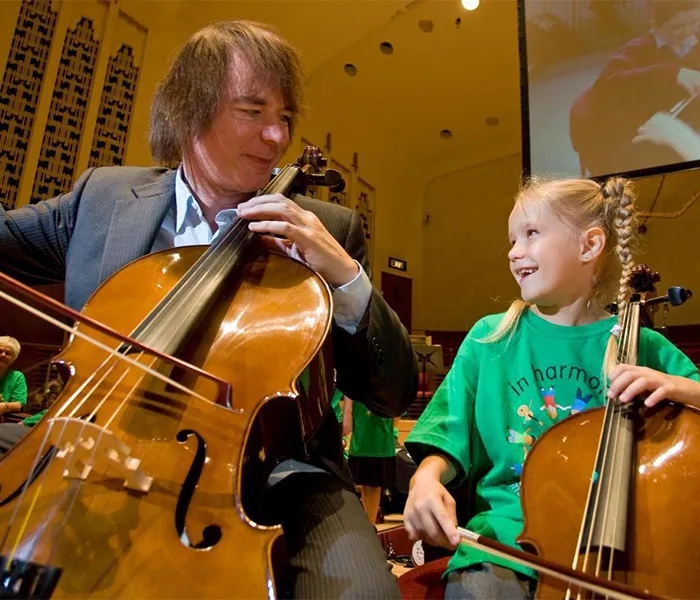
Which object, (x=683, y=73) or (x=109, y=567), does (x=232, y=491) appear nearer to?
(x=109, y=567)

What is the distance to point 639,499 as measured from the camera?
68cm

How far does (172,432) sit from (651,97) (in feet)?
12.9

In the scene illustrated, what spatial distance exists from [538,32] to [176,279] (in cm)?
391

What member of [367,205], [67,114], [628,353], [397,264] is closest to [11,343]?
[67,114]

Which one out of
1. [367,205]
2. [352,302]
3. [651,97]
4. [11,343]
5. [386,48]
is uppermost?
[386,48]

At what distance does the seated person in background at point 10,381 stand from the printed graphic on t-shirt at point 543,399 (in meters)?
3.46

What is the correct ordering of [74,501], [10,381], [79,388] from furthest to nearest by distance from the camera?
[10,381] < [79,388] < [74,501]

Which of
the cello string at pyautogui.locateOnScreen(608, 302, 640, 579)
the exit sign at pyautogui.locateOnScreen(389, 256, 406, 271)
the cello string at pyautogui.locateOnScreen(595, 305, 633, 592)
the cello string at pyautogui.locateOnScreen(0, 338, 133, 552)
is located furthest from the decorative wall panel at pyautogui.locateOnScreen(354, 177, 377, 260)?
the cello string at pyautogui.locateOnScreen(0, 338, 133, 552)

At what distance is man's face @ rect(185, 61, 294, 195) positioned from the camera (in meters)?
1.07

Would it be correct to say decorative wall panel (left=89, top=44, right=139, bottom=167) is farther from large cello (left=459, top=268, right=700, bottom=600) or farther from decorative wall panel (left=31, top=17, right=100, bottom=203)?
large cello (left=459, top=268, right=700, bottom=600)

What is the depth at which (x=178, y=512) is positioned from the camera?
504 mm

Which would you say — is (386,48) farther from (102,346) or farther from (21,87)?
(102,346)

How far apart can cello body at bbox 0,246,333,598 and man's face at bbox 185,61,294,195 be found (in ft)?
1.25

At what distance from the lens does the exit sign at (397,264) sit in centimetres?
758
